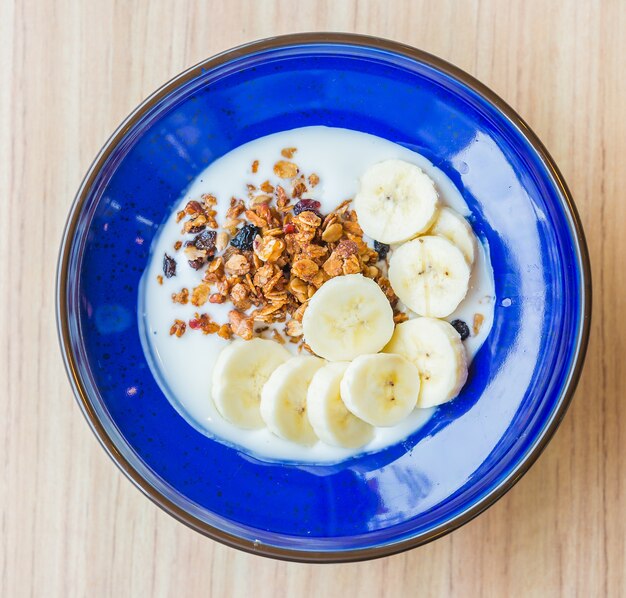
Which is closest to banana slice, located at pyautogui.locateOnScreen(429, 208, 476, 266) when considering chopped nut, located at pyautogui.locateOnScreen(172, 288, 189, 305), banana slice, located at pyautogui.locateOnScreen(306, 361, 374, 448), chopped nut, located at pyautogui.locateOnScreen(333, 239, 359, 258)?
chopped nut, located at pyautogui.locateOnScreen(333, 239, 359, 258)

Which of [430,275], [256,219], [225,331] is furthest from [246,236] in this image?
[430,275]

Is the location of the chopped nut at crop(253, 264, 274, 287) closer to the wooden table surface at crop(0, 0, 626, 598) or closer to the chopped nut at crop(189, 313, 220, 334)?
the chopped nut at crop(189, 313, 220, 334)

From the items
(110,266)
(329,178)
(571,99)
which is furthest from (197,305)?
(571,99)

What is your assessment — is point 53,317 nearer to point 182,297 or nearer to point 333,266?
point 182,297

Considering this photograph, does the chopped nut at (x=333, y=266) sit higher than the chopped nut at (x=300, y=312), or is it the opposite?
the chopped nut at (x=333, y=266)

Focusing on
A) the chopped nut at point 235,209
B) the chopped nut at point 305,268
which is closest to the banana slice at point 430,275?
the chopped nut at point 305,268

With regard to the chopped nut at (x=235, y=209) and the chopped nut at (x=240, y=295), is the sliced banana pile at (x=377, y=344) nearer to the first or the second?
the chopped nut at (x=240, y=295)

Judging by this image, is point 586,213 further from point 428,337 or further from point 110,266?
point 110,266
